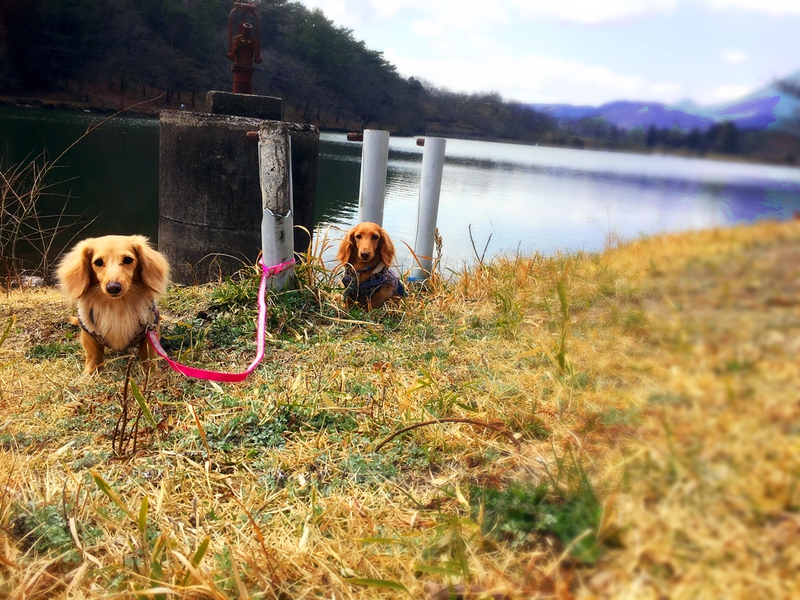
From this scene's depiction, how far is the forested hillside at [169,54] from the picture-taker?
34281mm

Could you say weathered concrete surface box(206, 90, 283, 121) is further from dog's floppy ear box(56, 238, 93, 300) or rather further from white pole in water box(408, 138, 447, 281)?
dog's floppy ear box(56, 238, 93, 300)

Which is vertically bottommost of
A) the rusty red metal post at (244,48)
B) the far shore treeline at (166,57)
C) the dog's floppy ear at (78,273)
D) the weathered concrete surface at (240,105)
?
the dog's floppy ear at (78,273)

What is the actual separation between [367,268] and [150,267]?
1.53 meters

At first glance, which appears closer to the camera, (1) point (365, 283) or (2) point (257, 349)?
(2) point (257, 349)

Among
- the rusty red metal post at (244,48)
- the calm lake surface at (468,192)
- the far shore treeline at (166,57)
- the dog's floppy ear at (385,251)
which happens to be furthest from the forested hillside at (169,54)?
the dog's floppy ear at (385,251)

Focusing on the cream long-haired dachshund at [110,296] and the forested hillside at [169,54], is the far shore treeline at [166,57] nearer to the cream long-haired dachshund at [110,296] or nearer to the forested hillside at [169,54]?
the forested hillside at [169,54]

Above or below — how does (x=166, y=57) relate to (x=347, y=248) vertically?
above

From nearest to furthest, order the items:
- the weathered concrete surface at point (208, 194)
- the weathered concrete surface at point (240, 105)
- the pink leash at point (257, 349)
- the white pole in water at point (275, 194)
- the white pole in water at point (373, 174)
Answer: the pink leash at point (257, 349)
the white pole in water at point (275, 194)
the white pole in water at point (373, 174)
the weathered concrete surface at point (208, 194)
the weathered concrete surface at point (240, 105)

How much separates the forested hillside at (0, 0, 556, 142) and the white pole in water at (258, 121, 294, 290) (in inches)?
1145

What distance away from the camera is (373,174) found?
4941 millimetres

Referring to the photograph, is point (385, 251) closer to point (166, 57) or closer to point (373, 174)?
point (373, 174)

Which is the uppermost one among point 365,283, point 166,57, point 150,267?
point 166,57

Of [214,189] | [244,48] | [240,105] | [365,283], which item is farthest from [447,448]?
[244,48]

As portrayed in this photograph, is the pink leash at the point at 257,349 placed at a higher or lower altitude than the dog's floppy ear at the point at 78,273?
lower
